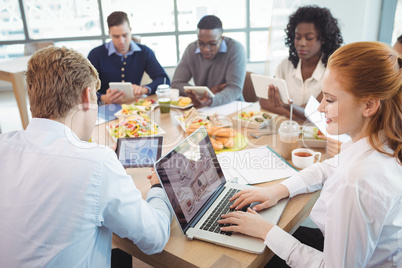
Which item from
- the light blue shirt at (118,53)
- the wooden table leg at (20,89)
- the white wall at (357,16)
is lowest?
the wooden table leg at (20,89)

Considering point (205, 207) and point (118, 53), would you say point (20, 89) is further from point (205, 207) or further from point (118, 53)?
point (205, 207)

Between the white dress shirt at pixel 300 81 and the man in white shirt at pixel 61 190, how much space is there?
1.75 meters

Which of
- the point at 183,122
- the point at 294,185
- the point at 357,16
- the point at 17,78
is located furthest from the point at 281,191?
the point at 357,16

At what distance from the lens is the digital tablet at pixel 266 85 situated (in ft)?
6.41

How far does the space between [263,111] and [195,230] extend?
50.1 inches

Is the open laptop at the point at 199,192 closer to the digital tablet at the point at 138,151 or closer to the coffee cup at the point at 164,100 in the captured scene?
the digital tablet at the point at 138,151

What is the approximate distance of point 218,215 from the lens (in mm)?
1106

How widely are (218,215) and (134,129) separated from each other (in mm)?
848

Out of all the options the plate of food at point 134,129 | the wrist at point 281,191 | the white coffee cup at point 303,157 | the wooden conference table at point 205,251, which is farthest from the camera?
the plate of food at point 134,129

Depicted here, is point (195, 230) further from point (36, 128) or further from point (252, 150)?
point (252, 150)

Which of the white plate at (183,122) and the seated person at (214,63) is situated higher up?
the seated person at (214,63)

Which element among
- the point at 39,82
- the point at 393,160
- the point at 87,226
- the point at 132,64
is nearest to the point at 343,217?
the point at 393,160

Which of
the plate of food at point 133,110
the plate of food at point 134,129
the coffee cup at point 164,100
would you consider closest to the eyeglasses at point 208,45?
the coffee cup at point 164,100

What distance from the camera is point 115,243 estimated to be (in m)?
1.10
